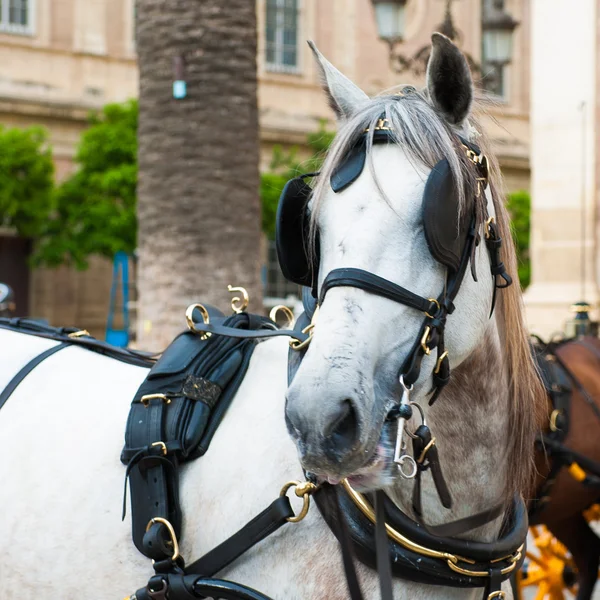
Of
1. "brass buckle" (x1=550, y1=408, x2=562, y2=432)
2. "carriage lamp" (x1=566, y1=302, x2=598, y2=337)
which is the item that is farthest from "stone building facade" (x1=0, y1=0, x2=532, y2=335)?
"brass buckle" (x1=550, y1=408, x2=562, y2=432)

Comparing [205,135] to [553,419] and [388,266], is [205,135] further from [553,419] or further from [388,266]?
[388,266]

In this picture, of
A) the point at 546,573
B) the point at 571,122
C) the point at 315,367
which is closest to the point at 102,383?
the point at 315,367

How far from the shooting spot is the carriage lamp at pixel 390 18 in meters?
10.0

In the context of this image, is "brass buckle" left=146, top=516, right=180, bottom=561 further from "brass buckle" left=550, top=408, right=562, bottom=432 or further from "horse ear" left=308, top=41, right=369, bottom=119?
"brass buckle" left=550, top=408, right=562, bottom=432

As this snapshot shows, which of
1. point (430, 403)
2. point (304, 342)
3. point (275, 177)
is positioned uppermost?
point (275, 177)

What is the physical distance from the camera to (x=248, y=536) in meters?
2.29

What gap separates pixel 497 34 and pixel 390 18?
122 cm

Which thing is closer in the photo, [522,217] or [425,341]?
[425,341]

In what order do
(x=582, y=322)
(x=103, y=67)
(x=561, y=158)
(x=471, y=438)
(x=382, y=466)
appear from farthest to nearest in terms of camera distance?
1. (x=103, y=67)
2. (x=561, y=158)
3. (x=582, y=322)
4. (x=471, y=438)
5. (x=382, y=466)

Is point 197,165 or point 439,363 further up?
point 197,165

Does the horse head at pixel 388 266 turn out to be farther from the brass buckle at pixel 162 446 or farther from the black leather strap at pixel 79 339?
the black leather strap at pixel 79 339

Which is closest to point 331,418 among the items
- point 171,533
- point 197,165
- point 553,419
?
point 171,533

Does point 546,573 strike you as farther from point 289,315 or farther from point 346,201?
point 346,201

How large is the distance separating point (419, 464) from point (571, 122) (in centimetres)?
806
